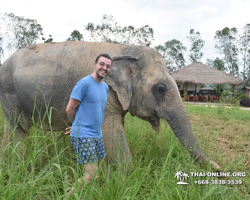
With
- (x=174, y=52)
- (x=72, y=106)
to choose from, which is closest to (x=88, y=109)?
(x=72, y=106)

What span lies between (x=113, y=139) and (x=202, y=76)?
1957cm

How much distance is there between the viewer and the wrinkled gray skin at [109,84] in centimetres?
252

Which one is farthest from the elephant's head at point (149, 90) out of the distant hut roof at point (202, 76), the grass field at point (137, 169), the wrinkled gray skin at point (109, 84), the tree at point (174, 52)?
the tree at point (174, 52)

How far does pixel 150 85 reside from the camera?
2557 mm

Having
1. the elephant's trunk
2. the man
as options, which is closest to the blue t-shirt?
the man

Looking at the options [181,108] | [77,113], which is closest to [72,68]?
[77,113]

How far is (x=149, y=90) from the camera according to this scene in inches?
101

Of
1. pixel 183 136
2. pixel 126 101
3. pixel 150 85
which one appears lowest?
pixel 183 136

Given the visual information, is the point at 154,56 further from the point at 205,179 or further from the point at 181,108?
the point at 205,179

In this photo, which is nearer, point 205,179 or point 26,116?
point 205,179

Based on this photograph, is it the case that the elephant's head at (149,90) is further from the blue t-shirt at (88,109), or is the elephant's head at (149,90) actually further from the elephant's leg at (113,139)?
the blue t-shirt at (88,109)

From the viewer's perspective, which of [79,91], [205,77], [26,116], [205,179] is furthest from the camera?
[205,77]

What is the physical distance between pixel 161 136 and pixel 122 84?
1118 millimetres

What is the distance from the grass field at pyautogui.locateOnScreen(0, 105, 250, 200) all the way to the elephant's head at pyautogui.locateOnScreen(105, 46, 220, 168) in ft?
1.14
